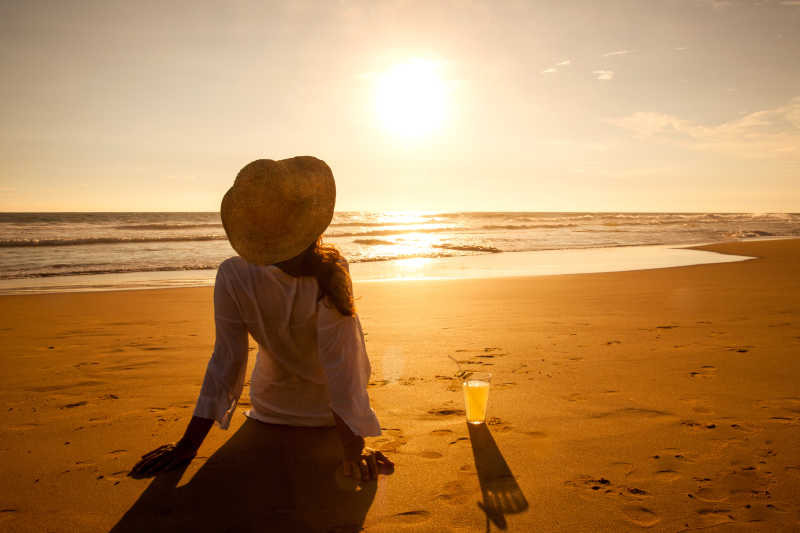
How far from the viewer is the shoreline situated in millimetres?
9930

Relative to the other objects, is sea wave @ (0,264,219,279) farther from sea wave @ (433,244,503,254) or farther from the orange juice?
the orange juice

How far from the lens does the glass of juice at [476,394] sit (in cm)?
273

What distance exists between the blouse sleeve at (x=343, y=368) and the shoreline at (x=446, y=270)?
25.9 ft

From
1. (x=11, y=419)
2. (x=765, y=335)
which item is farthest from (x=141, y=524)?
(x=765, y=335)

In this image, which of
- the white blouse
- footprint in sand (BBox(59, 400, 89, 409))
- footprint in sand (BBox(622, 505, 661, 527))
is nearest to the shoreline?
footprint in sand (BBox(59, 400, 89, 409))

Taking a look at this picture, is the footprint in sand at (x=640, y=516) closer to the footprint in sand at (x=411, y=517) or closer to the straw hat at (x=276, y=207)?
the footprint in sand at (x=411, y=517)

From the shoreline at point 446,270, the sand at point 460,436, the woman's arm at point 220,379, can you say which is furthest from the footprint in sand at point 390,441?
the shoreline at point 446,270

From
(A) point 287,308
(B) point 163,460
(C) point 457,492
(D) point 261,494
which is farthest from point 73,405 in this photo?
(C) point 457,492

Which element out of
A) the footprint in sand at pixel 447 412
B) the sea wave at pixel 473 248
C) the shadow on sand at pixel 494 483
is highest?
the sea wave at pixel 473 248

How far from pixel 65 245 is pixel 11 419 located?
19.3 meters

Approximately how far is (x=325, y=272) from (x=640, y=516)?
169 centimetres

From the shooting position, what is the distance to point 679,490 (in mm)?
2156

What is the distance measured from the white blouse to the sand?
1.28ft

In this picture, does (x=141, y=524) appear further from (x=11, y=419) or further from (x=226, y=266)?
(x=11, y=419)
